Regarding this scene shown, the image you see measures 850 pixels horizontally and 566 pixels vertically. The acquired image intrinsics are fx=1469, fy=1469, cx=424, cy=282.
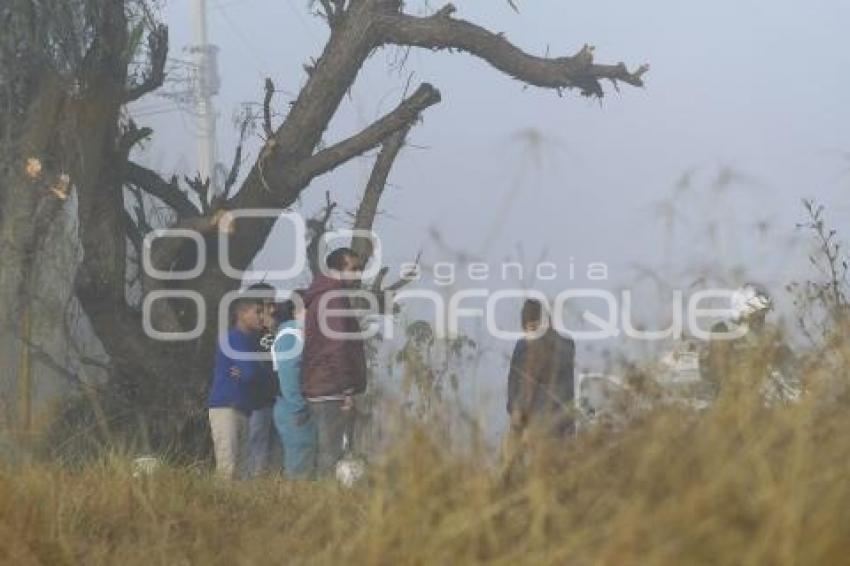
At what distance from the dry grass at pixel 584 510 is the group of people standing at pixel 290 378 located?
2.45 metres

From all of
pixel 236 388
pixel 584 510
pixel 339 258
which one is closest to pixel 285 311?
pixel 236 388

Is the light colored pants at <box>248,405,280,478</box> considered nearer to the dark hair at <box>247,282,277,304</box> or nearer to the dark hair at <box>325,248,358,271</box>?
the dark hair at <box>247,282,277,304</box>

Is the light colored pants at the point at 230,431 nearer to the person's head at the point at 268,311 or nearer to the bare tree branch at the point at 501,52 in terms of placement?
the person's head at the point at 268,311

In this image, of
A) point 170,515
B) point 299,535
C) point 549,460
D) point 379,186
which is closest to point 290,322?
point 379,186

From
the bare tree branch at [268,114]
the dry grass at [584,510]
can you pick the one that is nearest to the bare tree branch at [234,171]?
the bare tree branch at [268,114]

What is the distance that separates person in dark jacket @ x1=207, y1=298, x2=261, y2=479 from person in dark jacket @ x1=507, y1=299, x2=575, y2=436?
4.92m

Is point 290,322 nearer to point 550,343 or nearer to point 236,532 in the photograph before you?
point 236,532

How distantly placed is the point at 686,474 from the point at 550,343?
742 millimetres

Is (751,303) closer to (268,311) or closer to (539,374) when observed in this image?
(539,374)

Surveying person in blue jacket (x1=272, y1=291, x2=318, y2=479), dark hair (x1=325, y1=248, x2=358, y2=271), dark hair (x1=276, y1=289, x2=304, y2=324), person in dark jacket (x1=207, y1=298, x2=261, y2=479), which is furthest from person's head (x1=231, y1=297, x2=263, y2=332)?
dark hair (x1=325, y1=248, x2=358, y2=271)

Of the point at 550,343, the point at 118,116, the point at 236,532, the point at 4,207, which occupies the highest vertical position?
the point at 118,116

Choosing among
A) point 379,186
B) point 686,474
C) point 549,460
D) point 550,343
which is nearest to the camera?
point 686,474

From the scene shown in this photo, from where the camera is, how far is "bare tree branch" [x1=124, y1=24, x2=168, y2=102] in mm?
10531

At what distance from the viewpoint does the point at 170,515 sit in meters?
4.17
